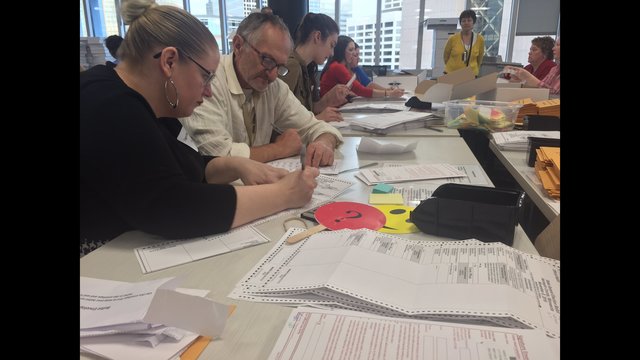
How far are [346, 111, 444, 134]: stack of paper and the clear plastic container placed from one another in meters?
0.12

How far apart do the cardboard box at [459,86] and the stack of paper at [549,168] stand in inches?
56.6

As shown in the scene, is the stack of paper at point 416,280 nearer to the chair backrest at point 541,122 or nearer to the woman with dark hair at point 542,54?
the chair backrest at point 541,122

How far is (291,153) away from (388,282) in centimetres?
106

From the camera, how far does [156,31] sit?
1.05 m

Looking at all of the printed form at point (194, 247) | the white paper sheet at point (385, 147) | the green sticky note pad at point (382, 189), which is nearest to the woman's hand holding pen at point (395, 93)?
the white paper sheet at point (385, 147)

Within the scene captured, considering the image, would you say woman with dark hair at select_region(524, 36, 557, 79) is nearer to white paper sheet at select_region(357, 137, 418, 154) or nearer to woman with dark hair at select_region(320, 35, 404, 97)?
woman with dark hair at select_region(320, 35, 404, 97)

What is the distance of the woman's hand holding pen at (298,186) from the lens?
3.59 ft

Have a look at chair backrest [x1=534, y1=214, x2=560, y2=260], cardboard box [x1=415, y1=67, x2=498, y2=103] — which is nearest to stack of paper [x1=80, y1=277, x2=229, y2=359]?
chair backrest [x1=534, y1=214, x2=560, y2=260]

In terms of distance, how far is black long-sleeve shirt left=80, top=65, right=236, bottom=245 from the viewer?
860 mm

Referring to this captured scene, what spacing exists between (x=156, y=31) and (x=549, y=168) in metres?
1.21
